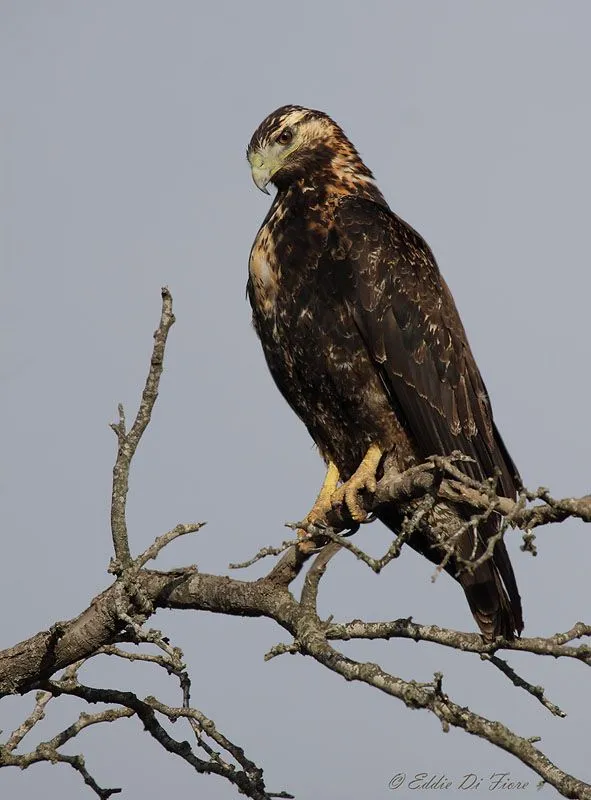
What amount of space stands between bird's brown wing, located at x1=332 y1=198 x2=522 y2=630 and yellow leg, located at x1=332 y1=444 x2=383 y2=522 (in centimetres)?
23

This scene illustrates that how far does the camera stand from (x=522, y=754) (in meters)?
3.75

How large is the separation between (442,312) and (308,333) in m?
0.86

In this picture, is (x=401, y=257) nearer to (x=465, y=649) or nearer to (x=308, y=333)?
(x=308, y=333)

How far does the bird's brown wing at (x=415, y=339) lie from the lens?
6242mm

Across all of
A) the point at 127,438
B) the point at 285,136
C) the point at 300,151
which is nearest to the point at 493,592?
the point at 127,438

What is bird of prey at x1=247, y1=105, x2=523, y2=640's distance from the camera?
6188 mm

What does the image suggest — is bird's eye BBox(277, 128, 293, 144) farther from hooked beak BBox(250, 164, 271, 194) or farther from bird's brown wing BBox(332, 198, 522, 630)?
bird's brown wing BBox(332, 198, 522, 630)

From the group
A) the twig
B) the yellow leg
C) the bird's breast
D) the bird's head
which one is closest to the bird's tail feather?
the yellow leg

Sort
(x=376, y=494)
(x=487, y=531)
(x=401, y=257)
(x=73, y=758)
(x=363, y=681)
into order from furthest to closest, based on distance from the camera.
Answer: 1. (x=401, y=257)
2. (x=487, y=531)
3. (x=376, y=494)
4. (x=73, y=758)
5. (x=363, y=681)

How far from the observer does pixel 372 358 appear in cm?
627

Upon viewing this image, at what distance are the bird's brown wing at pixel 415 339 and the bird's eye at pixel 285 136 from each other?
0.79 m

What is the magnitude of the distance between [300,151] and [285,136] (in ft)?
0.43

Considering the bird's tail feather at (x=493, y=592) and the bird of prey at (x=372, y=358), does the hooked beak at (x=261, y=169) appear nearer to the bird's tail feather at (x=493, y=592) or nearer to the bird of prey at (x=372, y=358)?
the bird of prey at (x=372, y=358)

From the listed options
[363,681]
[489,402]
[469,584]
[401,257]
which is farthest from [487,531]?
[363,681]
